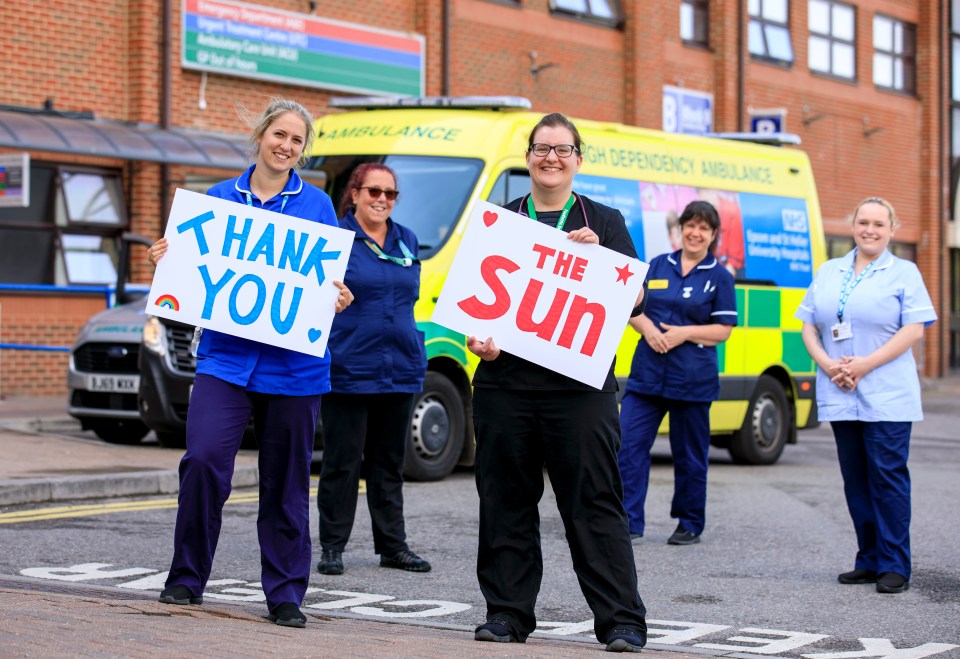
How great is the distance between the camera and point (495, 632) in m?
5.61

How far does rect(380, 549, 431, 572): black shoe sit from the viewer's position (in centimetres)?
786

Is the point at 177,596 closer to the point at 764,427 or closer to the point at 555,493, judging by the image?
the point at 555,493

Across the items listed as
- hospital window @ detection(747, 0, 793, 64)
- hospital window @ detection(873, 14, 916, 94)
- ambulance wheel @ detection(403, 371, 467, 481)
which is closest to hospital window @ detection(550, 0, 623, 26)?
hospital window @ detection(747, 0, 793, 64)

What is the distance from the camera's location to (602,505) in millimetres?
5648

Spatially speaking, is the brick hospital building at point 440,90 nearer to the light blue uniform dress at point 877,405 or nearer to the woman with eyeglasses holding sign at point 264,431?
the light blue uniform dress at point 877,405

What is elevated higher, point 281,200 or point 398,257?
point 281,200

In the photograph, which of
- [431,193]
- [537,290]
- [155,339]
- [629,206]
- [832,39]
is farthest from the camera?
[832,39]

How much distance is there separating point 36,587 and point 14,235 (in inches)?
498

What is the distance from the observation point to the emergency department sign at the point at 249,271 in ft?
19.5

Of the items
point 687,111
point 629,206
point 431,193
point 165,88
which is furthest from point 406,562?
point 687,111

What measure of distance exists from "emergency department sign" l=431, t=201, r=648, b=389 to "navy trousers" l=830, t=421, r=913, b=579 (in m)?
2.42

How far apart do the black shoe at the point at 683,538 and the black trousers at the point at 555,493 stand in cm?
343

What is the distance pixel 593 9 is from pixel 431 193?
15.6 m

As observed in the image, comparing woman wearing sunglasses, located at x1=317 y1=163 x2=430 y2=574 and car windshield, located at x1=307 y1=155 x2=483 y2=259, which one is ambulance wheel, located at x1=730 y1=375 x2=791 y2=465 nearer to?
car windshield, located at x1=307 y1=155 x2=483 y2=259
